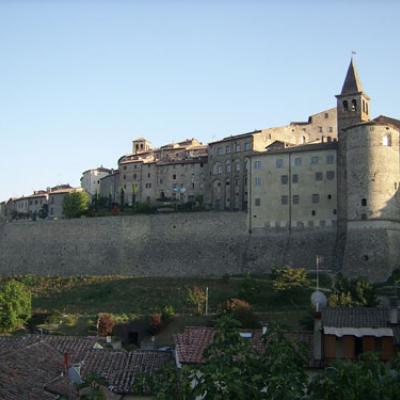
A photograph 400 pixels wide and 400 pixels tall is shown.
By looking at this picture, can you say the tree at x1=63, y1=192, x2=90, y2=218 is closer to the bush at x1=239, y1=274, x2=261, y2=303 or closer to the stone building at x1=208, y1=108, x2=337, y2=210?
the stone building at x1=208, y1=108, x2=337, y2=210

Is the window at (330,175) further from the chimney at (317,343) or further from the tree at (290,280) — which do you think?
the chimney at (317,343)

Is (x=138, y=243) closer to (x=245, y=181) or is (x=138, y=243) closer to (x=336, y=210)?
(x=245, y=181)

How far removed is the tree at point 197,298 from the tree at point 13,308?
40.7 ft

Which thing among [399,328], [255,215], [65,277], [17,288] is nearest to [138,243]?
[65,277]

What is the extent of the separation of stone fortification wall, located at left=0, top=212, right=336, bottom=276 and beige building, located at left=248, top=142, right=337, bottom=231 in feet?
3.95

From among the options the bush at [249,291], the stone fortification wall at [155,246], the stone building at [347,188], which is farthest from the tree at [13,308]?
the stone building at [347,188]

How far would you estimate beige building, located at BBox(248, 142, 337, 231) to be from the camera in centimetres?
6364

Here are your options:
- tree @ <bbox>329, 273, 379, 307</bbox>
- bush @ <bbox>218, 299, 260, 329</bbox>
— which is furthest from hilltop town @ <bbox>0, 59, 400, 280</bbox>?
bush @ <bbox>218, 299, 260, 329</bbox>

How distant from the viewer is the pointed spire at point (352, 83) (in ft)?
211

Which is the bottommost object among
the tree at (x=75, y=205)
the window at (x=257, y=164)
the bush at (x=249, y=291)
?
the bush at (x=249, y=291)

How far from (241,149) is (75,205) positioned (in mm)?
21806

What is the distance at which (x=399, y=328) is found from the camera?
2330cm

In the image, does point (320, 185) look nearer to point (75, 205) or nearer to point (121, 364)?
point (75, 205)

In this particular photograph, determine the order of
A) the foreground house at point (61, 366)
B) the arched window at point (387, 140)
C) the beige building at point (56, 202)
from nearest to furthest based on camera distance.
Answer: the foreground house at point (61, 366) → the arched window at point (387, 140) → the beige building at point (56, 202)
